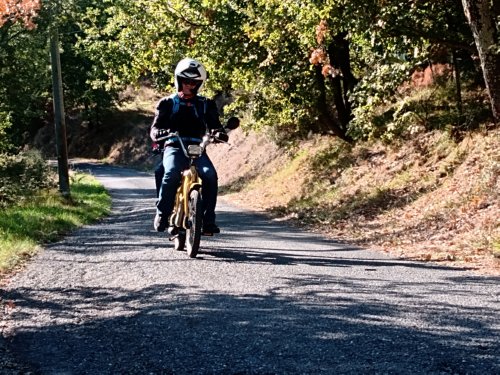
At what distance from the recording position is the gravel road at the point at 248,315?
11.8 ft

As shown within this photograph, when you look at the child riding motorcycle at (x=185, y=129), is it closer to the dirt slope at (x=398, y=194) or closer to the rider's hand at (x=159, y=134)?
the rider's hand at (x=159, y=134)

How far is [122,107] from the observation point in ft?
201

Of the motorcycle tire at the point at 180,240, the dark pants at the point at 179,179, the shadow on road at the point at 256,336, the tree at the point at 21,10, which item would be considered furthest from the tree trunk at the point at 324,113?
the shadow on road at the point at 256,336

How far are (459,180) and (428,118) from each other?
3.71 metres

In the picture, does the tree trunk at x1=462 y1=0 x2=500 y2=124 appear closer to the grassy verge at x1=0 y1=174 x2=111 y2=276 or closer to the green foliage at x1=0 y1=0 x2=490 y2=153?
the green foliage at x1=0 y1=0 x2=490 y2=153

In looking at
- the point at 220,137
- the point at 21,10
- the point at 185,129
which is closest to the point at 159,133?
the point at 185,129

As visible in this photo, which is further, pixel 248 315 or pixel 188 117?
pixel 188 117

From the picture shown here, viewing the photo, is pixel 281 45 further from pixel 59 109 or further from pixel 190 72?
pixel 190 72

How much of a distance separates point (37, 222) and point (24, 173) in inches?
390

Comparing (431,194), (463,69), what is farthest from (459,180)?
(463,69)

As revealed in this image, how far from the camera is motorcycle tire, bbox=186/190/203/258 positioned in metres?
7.25

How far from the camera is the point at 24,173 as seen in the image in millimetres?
20109

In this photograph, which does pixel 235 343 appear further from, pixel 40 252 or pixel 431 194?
pixel 431 194

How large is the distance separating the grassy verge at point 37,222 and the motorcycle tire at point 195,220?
84.2 inches
